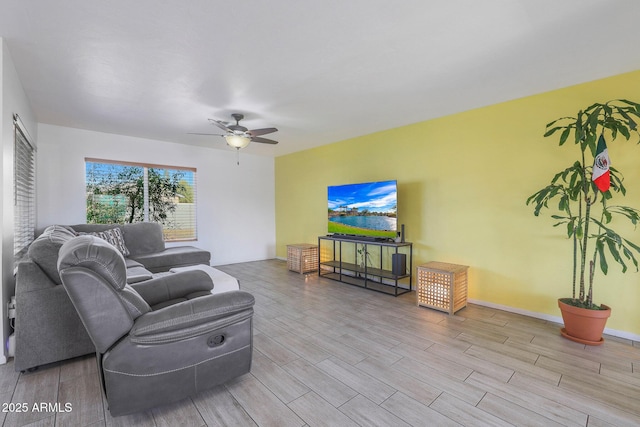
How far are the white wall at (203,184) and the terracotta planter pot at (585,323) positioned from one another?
540 cm

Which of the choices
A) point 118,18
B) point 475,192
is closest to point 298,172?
point 475,192

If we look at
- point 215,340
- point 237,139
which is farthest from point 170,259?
point 215,340

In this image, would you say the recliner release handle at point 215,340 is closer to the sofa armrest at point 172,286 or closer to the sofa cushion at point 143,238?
the sofa armrest at point 172,286

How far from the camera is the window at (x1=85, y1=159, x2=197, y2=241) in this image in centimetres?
462

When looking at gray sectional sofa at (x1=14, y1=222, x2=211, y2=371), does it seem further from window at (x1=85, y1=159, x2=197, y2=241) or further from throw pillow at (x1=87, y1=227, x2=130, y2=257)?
window at (x1=85, y1=159, x2=197, y2=241)

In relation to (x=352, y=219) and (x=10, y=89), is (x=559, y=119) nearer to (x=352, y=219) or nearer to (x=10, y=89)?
(x=352, y=219)

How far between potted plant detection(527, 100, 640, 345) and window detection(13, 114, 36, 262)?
16.2 ft

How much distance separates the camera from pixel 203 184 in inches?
222

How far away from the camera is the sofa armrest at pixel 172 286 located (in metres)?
2.20

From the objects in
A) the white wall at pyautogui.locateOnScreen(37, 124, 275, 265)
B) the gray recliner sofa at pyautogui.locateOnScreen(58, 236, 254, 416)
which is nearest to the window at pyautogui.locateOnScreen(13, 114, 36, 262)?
the white wall at pyautogui.locateOnScreen(37, 124, 275, 265)

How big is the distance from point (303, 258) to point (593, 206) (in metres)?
3.90

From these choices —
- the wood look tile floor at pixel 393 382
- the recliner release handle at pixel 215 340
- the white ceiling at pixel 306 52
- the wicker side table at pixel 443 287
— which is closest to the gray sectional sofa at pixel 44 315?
the wood look tile floor at pixel 393 382

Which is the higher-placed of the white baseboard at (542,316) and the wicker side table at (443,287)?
the wicker side table at (443,287)

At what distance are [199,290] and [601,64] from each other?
4021 millimetres
